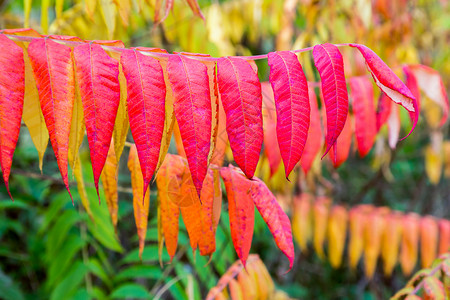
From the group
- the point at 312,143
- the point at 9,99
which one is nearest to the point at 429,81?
the point at 312,143

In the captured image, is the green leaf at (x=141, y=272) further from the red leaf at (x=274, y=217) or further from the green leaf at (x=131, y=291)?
the red leaf at (x=274, y=217)

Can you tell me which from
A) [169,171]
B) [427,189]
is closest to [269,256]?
[427,189]

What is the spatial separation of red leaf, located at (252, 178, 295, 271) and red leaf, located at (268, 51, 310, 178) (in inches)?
7.9

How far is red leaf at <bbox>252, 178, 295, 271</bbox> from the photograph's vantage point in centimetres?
85

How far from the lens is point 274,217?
2.88ft

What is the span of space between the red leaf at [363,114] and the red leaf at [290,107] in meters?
0.47

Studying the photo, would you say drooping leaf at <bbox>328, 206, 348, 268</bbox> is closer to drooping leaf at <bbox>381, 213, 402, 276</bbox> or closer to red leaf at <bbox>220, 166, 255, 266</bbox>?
drooping leaf at <bbox>381, 213, 402, 276</bbox>

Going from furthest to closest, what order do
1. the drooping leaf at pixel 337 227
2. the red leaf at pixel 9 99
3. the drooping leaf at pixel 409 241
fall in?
the drooping leaf at pixel 337 227 → the drooping leaf at pixel 409 241 → the red leaf at pixel 9 99

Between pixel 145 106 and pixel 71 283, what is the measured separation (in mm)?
1332

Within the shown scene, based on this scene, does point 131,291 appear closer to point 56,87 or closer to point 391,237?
point 56,87

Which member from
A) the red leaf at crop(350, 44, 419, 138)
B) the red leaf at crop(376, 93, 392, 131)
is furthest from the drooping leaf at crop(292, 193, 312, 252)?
the red leaf at crop(350, 44, 419, 138)

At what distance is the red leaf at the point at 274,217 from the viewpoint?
848 mm

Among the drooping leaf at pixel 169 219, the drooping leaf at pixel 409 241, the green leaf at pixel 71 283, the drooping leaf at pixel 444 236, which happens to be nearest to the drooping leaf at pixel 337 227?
the drooping leaf at pixel 409 241

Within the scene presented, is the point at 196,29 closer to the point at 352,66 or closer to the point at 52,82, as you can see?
the point at 352,66
